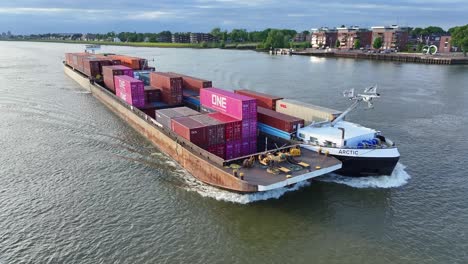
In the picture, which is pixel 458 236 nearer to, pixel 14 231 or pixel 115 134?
pixel 14 231

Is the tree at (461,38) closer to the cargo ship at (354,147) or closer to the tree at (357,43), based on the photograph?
the tree at (357,43)

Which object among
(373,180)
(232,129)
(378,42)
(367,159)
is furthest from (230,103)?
(378,42)

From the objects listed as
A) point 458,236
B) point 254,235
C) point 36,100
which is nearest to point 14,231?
point 254,235

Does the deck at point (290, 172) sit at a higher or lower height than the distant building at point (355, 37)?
lower

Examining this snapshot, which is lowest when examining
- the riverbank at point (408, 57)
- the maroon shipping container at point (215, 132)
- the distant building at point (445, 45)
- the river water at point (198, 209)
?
the river water at point (198, 209)

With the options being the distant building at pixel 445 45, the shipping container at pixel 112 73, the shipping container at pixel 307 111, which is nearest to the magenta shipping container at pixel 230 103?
the shipping container at pixel 307 111

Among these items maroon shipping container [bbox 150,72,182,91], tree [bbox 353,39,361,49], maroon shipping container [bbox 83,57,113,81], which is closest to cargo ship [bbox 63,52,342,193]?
maroon shipping container [bbox 150,72,182,91]
